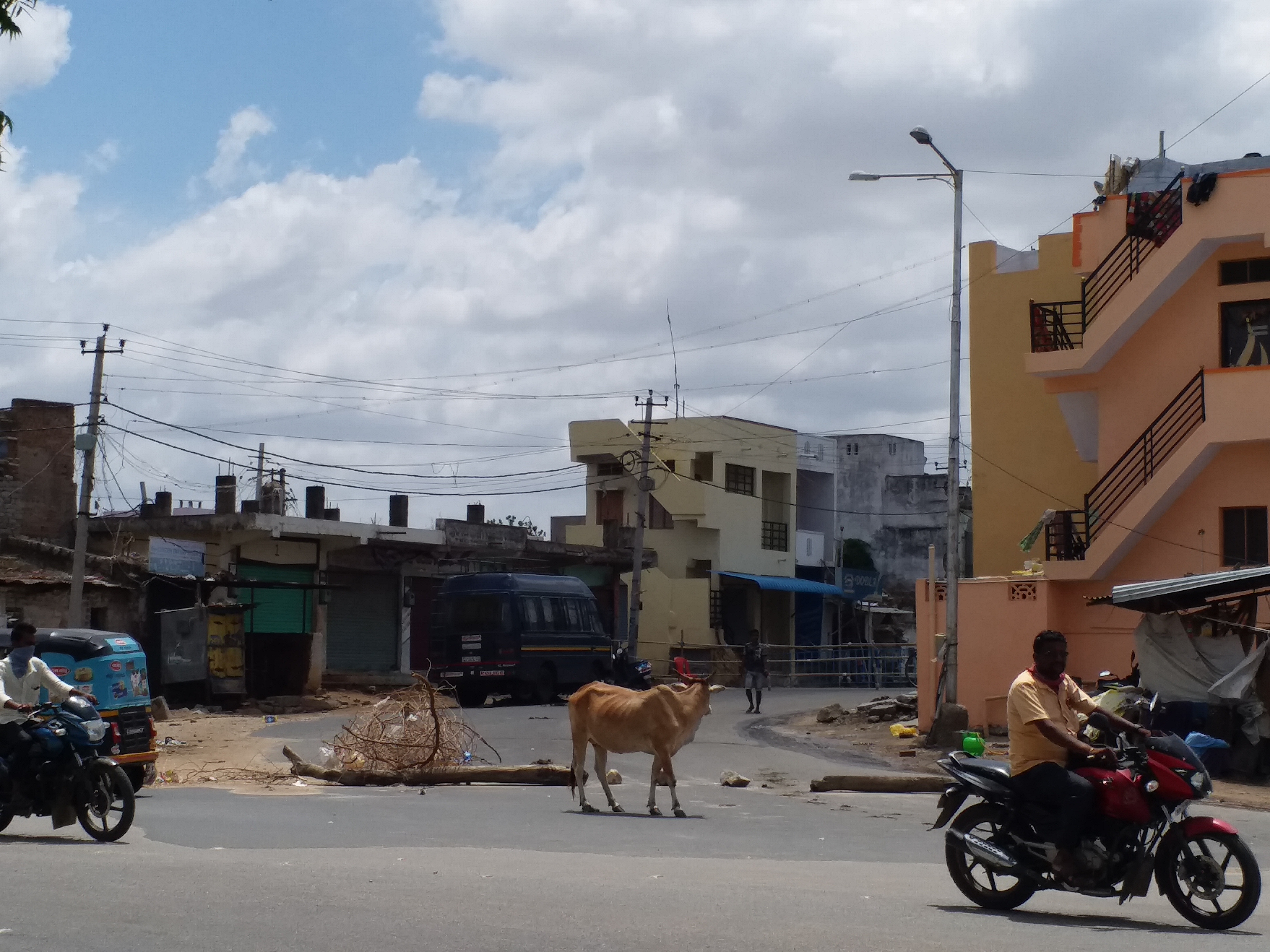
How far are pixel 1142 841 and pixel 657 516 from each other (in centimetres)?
4925

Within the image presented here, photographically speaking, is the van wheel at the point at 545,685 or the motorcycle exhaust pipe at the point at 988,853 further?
the van wheel at the point at 545,685

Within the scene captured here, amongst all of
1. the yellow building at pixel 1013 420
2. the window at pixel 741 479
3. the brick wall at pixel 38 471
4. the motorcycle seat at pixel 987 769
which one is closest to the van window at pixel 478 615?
the yellow building at pixel 1013 420

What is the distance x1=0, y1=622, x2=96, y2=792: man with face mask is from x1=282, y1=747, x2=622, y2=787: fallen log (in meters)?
6.27

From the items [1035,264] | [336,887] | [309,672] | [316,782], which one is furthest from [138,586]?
[336,887]

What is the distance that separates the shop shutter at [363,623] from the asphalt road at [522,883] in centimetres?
2736

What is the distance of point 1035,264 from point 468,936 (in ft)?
101

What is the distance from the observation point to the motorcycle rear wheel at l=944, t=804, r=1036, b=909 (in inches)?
349

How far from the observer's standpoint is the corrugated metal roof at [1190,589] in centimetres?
1906

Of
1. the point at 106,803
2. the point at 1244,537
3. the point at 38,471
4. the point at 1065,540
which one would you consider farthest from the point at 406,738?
the point at 38,471

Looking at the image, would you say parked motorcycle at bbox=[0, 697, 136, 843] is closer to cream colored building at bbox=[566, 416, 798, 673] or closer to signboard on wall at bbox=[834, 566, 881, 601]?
cream colored building at bbox=[566, 416, 798, 673]

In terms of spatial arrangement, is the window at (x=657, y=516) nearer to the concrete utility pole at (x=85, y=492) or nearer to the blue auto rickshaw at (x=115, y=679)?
the concrete utility pole at (x=85, y=492)

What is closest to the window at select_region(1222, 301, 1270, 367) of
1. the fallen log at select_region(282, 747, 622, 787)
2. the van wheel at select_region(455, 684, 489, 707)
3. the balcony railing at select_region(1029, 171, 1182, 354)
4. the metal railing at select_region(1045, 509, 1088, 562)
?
the balcony railing at select_region(1029, 171, 1182, 354)

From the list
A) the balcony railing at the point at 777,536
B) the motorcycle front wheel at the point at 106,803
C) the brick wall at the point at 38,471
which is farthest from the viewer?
the balcony railing at the point at 777,536

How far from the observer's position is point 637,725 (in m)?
15.9
